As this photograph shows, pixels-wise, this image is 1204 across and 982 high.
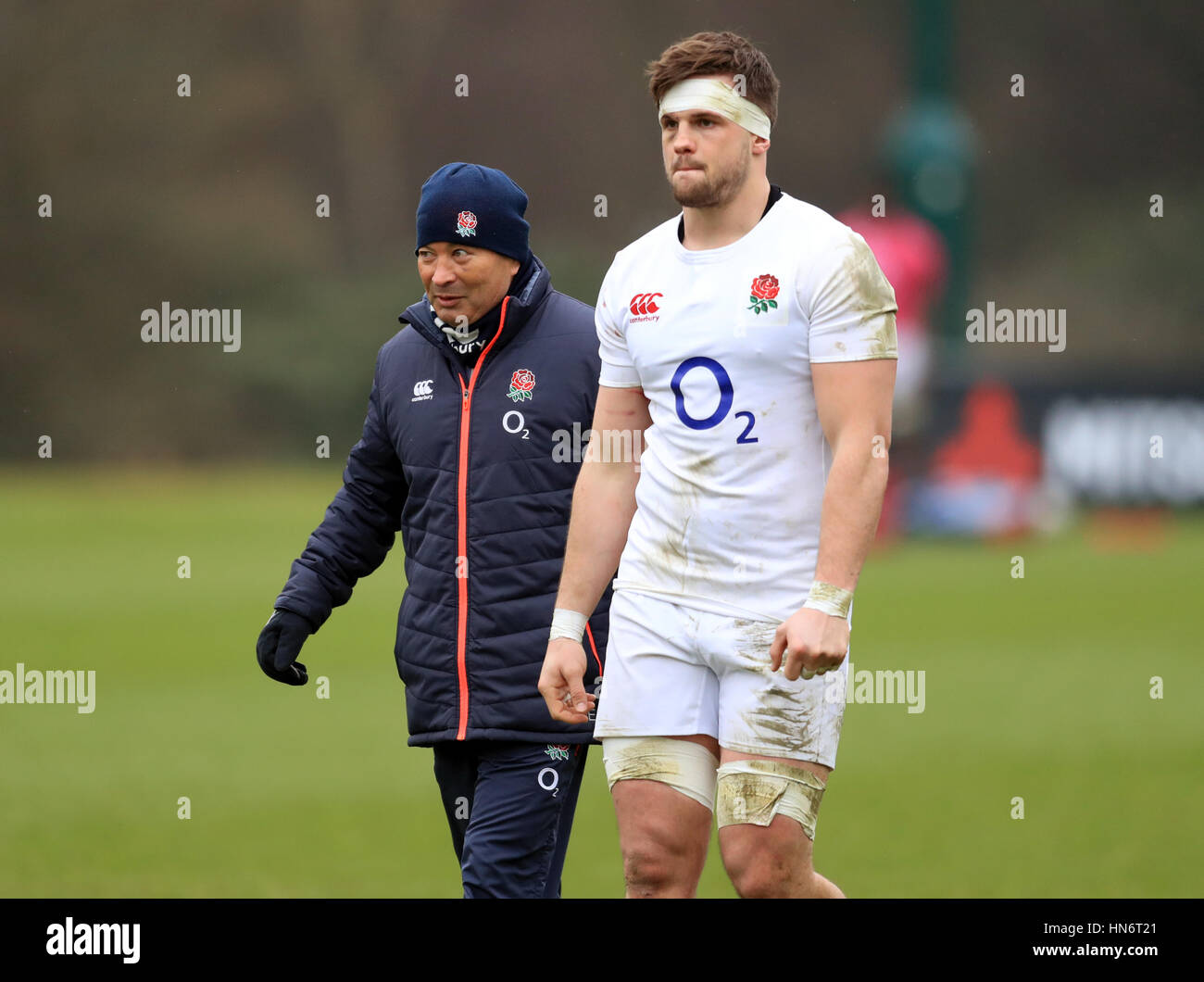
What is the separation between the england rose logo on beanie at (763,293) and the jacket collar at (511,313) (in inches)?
42.1

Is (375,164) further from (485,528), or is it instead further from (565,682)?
(565,682)

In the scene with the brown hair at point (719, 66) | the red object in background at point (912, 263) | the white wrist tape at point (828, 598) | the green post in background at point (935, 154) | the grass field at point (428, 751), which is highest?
the green post in background at point (935, 154)

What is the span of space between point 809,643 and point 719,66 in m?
1.44

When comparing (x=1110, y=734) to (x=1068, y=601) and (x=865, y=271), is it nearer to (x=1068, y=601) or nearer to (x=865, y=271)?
(x=1068, y=601)

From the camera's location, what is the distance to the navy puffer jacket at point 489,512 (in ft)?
17.8

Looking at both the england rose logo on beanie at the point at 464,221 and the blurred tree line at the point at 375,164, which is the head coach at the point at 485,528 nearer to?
the england rose logo on beanie at the point at 464,221

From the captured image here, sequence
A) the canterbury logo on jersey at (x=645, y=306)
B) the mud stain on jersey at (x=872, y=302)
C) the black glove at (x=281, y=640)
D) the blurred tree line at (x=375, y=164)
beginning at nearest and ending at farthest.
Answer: the mud stain on jersey at (x=872, y=302) → the canterbury logo on jersey at (x=645, y=306) → the black glove at (x=281, y=640) → the blurred tree line at (x=375, y=164)

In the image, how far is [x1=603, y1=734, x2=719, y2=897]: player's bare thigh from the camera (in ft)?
15.6

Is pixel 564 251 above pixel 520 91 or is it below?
below

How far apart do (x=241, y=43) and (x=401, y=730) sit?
34693 mm

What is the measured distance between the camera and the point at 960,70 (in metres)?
47.3

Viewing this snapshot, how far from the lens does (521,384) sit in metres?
5.57

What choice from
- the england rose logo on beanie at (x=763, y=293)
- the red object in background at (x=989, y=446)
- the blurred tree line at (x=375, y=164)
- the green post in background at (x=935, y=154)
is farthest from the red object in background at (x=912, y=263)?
the england rose logo on beanie at (x=763, y=293)
